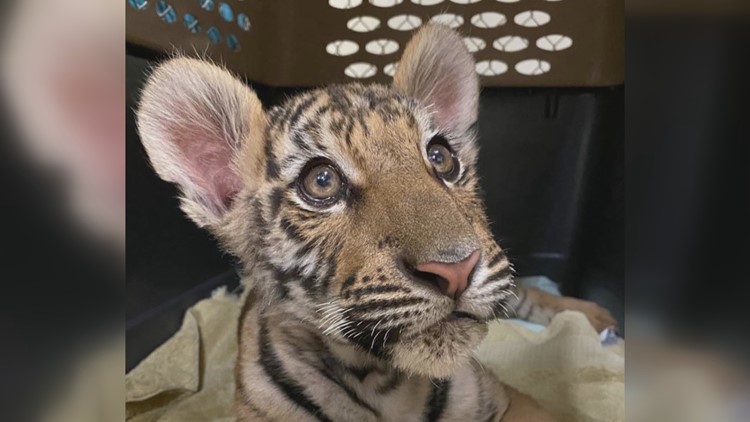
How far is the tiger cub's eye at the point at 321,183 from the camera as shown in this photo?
966 millimetres

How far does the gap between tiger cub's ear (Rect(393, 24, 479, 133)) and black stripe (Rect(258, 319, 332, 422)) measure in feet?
1.68

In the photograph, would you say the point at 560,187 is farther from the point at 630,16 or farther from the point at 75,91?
the point at 75,91

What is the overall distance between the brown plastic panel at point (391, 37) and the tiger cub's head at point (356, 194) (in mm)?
295

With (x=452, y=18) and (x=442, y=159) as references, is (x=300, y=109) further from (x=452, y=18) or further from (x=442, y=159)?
(x=452, y=18)

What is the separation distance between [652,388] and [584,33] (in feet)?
3.16

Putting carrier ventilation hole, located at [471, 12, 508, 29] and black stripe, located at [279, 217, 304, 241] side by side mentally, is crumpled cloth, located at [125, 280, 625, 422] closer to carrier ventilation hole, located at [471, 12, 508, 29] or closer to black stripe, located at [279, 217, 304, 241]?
black stripe, located at [279, 217, 304, 241]

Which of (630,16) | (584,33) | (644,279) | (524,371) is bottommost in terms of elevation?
(524,371)

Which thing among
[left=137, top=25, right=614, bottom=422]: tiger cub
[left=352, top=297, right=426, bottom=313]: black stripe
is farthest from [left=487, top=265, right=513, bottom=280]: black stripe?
[left=352, top=297, right=426, bottom=313]: black stripe

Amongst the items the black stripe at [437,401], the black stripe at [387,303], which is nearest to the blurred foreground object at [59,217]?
the black stripe at [387,303]

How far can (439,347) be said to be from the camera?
0.83 m

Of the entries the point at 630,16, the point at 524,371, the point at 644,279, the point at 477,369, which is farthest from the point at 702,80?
the point at 524,371

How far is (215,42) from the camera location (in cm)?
137

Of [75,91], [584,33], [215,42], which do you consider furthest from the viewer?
[584,33]

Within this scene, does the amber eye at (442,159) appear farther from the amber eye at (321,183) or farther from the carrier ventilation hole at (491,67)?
the carrier ventilation hole at (491,67)
